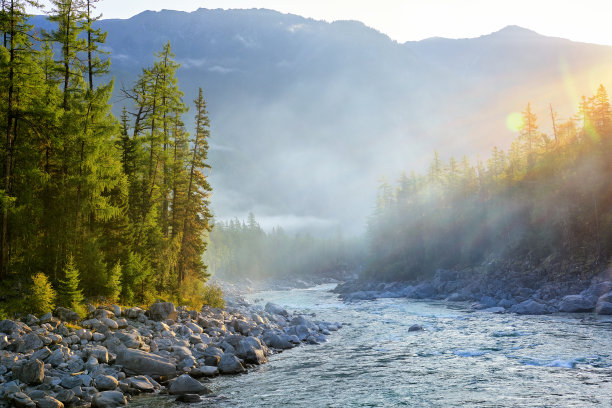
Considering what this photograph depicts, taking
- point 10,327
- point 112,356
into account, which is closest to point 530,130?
point 112,356

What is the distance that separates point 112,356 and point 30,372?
145 inches

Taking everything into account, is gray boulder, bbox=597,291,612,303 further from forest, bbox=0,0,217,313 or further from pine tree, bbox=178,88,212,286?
forest, bbox=0,0,217,313

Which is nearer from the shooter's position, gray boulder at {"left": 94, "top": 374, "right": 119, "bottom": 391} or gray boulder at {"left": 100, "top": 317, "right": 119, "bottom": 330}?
gray boulder at {"left": 94, "top": 374, "right": 119, "bottom": 391}

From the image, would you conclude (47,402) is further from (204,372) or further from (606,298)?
(606,298)

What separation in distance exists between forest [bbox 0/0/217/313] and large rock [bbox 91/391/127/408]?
7.31m

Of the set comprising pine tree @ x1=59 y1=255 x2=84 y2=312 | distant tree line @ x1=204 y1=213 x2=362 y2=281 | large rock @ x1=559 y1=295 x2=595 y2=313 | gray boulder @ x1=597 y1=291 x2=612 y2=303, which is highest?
pine tree @ x1=59 y1=255 x2=84 y2=312

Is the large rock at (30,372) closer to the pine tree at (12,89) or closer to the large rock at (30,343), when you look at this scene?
the large rock at (30,343)

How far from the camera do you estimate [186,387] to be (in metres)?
15.6

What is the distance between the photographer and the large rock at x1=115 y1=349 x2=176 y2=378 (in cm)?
1683

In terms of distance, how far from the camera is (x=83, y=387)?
14250 millimetres

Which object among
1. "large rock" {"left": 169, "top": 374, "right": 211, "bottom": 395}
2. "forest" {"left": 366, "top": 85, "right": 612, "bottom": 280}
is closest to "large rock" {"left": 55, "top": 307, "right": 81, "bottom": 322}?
"large rock" {"left": 169, "top": 374, "right": 211, "bottom": 395}

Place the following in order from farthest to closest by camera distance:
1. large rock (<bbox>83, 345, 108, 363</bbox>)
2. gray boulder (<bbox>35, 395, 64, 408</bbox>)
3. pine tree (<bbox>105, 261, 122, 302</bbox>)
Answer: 1. pine tree (<bbox>105, 261, 122, 302</bbox>)
2. large rock (<bbox>83, 345, 108, 363</bbox>)
3. gray boulder (<bbox>35, 395, 64, 408</bbox>)

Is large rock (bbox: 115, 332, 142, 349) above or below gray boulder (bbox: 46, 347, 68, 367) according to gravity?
below

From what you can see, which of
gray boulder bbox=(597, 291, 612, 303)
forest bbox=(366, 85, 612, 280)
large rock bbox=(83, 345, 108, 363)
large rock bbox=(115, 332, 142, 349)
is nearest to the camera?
large rock bbox=(83, 345, 108, 363)
